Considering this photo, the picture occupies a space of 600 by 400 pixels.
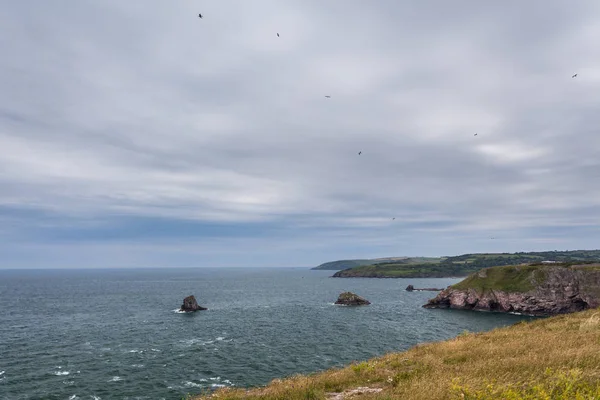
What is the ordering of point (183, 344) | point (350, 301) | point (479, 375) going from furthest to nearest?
1. point (350, 301)
2. point (183, 344)
3. point (479, 375)

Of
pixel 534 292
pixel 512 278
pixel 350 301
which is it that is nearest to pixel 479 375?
pixel 534 292

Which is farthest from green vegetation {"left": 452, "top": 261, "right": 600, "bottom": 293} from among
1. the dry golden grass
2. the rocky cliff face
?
the dry golden grass

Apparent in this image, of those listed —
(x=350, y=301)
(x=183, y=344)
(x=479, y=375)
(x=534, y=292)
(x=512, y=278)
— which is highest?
(x=479, y=375)

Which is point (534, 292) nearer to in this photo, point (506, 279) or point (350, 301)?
point (506, 279)

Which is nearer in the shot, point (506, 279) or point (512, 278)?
point (512, 278)

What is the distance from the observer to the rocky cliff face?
8881 centimetres

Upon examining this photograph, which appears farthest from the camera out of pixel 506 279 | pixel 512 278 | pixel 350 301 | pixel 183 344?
pixel 350 301

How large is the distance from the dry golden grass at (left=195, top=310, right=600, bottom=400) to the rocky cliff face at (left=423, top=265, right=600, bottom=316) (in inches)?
3506

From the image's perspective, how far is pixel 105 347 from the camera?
5541 centimetres

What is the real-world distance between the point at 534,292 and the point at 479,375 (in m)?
104

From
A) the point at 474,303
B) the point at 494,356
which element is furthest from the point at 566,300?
the point at 494,356

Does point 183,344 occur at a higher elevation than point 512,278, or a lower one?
lower

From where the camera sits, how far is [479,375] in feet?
44.1

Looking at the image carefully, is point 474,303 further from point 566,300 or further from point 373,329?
point 373,329
